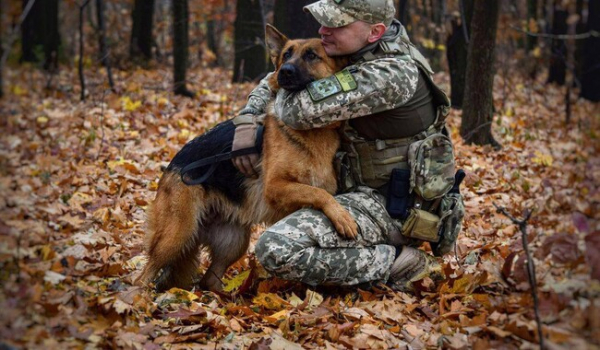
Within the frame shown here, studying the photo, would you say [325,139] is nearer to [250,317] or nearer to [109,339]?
[250,317]

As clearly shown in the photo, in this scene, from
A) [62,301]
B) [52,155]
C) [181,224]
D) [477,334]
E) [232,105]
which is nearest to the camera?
[62,301]

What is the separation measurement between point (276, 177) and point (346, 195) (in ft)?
1.71

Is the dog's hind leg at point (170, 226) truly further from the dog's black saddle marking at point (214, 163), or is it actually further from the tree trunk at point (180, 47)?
the tree trunk at point (180, 47)

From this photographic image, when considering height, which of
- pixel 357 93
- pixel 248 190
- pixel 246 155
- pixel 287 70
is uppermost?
pixel 287 70

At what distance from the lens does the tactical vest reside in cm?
411

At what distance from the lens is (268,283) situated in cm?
426

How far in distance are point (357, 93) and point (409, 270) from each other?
1.33m

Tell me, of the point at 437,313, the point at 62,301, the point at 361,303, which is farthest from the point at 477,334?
the point at 62,301

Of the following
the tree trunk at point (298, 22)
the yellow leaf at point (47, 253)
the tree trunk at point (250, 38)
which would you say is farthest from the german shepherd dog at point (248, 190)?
the tree trunk at point (250, 38)

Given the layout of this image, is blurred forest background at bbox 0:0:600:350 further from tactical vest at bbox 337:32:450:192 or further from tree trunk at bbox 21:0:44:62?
tree trunk at bbox 21:0:44:62

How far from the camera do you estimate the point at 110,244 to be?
492cm

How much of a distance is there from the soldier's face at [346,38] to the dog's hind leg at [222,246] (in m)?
1.62

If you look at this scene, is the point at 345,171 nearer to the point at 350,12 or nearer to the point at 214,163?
the point at 214,163

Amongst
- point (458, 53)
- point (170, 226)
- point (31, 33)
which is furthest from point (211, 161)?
point (31, 33)
